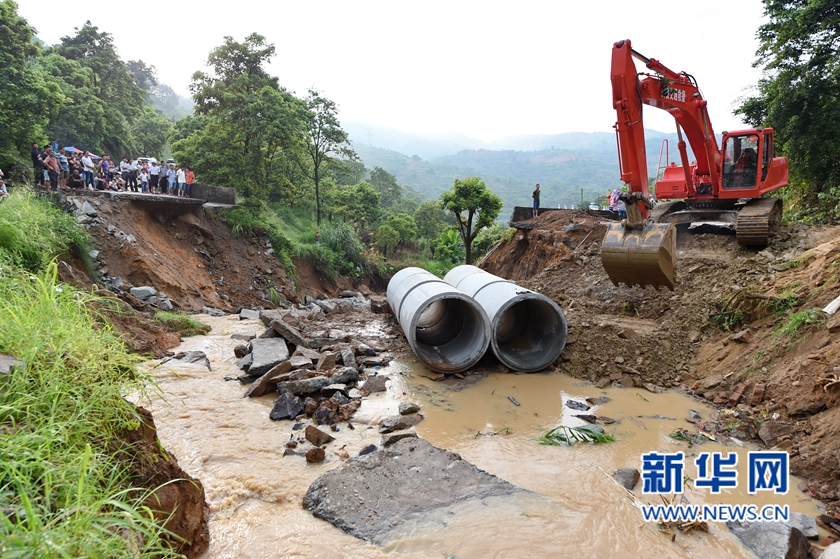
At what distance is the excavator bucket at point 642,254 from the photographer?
21.0ft

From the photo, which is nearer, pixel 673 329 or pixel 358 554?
pixel 358 554

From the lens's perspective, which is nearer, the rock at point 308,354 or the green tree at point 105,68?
the rock at point 308,354

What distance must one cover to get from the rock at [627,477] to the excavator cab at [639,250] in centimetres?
302

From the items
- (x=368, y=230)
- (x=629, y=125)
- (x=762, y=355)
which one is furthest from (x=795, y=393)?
(x=368, y=230)

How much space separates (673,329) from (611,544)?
5.18 metres

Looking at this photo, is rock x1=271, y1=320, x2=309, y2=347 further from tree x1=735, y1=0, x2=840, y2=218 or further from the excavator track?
tree x1=735, y1=0, x2=840, y2=218

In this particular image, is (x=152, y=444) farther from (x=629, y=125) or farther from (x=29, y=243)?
(x=629, y=125)

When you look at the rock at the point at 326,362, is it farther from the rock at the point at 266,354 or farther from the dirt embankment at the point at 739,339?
the dirt embankment at the point at 739,339

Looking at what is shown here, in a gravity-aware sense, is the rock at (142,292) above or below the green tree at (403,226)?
below

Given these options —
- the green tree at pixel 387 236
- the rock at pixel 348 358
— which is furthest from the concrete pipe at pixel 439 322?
the green tree at pixel 387 236

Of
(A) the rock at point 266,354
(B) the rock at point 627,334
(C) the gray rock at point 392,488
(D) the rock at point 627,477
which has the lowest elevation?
(D) the rock at point 627,477

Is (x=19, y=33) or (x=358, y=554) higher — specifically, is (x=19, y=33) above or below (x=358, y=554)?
above

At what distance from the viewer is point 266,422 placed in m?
5.63

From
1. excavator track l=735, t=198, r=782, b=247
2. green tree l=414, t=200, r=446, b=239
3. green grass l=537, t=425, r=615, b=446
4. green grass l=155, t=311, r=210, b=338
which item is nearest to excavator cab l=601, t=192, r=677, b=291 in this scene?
green grass l=537, t=425, r=615, b=446
